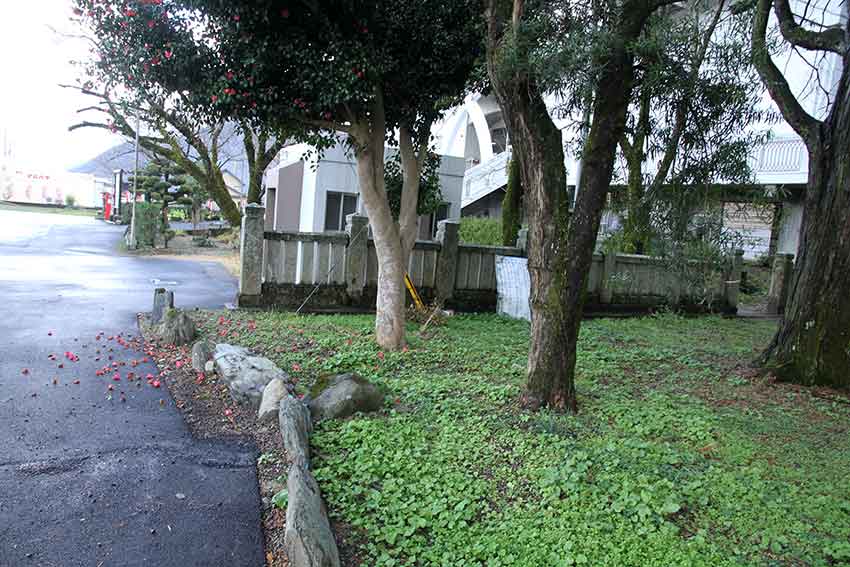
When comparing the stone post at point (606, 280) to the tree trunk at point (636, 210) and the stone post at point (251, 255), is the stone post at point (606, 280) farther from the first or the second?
the stone post at point (251, 255)

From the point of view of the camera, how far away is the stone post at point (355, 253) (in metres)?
10.9

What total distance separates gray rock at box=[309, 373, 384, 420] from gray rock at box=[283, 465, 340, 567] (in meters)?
1.65

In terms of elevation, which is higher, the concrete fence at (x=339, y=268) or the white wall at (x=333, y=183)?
the white wall at (x=333, y=183)

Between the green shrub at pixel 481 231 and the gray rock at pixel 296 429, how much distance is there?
15.5 meters

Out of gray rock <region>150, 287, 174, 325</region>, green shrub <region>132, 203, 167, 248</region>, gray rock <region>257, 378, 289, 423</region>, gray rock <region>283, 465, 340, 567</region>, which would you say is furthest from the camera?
green shrub <region>132, 203, 167, 248</region>

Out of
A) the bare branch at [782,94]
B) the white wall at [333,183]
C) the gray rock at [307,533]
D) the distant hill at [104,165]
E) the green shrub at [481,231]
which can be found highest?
the distant hill at [104,165]

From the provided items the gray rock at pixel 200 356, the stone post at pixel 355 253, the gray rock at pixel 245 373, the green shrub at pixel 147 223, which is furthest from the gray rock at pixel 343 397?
the green shrub at pixel 147 223

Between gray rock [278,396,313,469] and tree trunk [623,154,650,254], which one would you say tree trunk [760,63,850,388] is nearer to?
tree trunk [623,154,650,254]

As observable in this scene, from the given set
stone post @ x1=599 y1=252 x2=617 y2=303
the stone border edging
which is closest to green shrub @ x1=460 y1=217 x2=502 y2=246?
stone post @ x1=599 y1=252 x2=617 y2=303

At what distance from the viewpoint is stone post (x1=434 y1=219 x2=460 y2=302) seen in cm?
1173

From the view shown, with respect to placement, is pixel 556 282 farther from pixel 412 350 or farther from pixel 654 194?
pixel 412 350

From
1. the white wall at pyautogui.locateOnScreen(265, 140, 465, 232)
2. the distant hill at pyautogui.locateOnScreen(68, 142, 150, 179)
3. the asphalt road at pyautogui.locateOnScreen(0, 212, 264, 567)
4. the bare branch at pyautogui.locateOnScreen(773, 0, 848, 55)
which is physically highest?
the distant hill at pyautogui.locateOnScreen(68, 142, 150, 179)

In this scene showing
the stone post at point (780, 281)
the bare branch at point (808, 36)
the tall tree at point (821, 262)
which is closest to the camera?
the tall tree at point (821, 262)

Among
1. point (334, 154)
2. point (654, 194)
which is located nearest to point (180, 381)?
Answer: point (654, 194)
